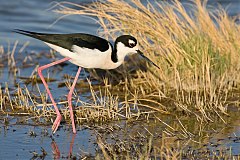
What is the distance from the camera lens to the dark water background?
581 cm

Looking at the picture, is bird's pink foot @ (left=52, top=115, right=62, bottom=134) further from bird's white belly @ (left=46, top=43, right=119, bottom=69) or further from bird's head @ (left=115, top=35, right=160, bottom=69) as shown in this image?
bird's head @ (left=115, top=35, right=160, bottom=69)

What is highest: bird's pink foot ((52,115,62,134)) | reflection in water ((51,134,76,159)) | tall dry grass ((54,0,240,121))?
tall dry grass ((54,0,240,121))

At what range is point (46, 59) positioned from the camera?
9.89 m

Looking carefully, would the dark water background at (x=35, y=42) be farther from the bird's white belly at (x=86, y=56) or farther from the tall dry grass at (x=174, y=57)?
the tall dry grass at (x=174, y=57)

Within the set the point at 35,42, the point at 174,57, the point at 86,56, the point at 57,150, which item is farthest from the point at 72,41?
the point at 35,42

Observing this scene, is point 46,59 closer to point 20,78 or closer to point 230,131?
point 20,78


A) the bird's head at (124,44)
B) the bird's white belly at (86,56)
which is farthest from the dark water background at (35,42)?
the bird's head at (124,44)

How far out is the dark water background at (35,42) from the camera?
19.1 feet

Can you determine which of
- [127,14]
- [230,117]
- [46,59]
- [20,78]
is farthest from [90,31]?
[230,117]

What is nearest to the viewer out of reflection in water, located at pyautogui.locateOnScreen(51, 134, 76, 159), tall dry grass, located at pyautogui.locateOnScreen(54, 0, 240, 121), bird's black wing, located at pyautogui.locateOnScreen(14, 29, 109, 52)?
reflection in water, located at pyautogui.locateOnScreen(51, 134, 76, 159)

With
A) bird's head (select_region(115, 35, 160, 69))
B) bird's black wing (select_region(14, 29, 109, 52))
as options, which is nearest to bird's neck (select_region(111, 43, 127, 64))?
bird's head (select_region(115, 35, 160, 69))

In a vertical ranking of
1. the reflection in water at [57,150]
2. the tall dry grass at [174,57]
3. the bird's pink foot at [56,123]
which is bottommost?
the reflection in water at [57,150]

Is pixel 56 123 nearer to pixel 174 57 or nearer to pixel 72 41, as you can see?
pixel 72 41

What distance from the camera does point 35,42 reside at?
36.2ft
